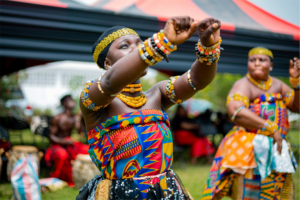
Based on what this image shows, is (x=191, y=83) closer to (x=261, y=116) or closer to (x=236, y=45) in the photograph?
(x=261, y=116)

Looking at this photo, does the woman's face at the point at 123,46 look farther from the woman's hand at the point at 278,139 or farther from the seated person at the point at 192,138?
the seated person at the point at 192,138

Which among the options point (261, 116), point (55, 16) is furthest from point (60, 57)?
point (261, 116)

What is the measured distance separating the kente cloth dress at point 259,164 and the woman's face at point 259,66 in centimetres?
21

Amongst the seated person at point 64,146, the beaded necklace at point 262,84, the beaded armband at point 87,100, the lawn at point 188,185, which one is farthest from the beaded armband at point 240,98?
the seated person at point 64,146

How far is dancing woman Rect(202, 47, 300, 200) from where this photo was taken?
8.53 ft

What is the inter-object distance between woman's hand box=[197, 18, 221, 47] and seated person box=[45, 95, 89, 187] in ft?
15.3

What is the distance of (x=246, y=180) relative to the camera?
2.73 m

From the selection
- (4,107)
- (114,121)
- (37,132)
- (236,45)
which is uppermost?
(236,45)

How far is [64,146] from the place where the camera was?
5609 mm

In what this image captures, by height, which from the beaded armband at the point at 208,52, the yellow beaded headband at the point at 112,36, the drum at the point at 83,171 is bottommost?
the drum at the point at 83,171

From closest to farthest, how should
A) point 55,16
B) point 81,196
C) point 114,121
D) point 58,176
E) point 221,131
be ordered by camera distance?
point 114,121 < point 81,196 < point 55,16 < point 58,176 < point 221,131

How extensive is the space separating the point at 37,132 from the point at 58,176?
1.20 meters

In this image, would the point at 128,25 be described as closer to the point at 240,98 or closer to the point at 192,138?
the point at 240,98

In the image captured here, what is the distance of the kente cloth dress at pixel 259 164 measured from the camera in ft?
8.61
